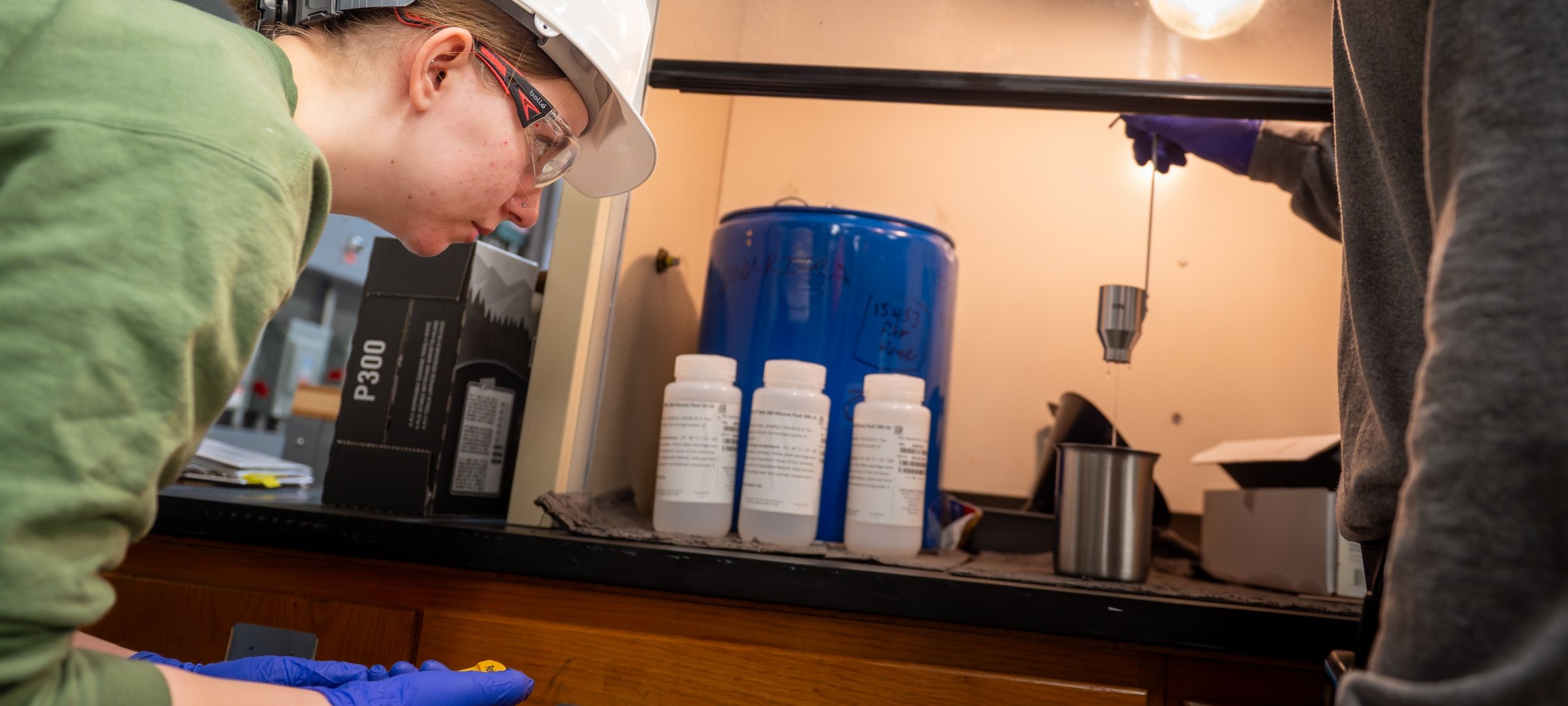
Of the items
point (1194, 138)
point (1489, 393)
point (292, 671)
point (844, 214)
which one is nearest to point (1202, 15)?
point (1194, 138)

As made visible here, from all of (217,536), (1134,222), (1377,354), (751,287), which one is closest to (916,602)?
(1377,354)

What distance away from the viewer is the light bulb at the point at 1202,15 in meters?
1.15

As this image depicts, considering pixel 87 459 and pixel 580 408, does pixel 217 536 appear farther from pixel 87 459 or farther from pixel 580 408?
pixel 87 459

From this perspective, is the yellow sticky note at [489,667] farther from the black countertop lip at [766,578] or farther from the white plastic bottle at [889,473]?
the white plastic bottle at [889,473]

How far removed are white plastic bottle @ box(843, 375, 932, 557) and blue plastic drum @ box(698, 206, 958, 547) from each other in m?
0.09

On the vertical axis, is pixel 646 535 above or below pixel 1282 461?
below

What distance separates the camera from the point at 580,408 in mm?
1182

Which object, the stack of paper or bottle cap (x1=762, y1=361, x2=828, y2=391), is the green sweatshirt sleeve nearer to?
bottle cap (x1=762, y1=361, x2=828, y2=391)

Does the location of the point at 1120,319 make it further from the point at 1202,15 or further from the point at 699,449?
the point at 699,449

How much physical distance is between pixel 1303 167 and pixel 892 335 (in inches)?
24.4

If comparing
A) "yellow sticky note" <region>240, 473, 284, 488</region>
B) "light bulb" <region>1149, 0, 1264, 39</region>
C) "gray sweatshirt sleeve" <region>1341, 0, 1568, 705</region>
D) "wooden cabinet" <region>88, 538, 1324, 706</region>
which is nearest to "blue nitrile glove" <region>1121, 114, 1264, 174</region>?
"light bulb" <region>1149, 0, 1264, 39</region>

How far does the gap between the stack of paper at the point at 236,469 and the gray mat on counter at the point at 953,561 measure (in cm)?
57

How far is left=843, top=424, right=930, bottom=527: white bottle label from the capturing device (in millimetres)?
1072

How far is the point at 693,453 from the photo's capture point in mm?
1067
